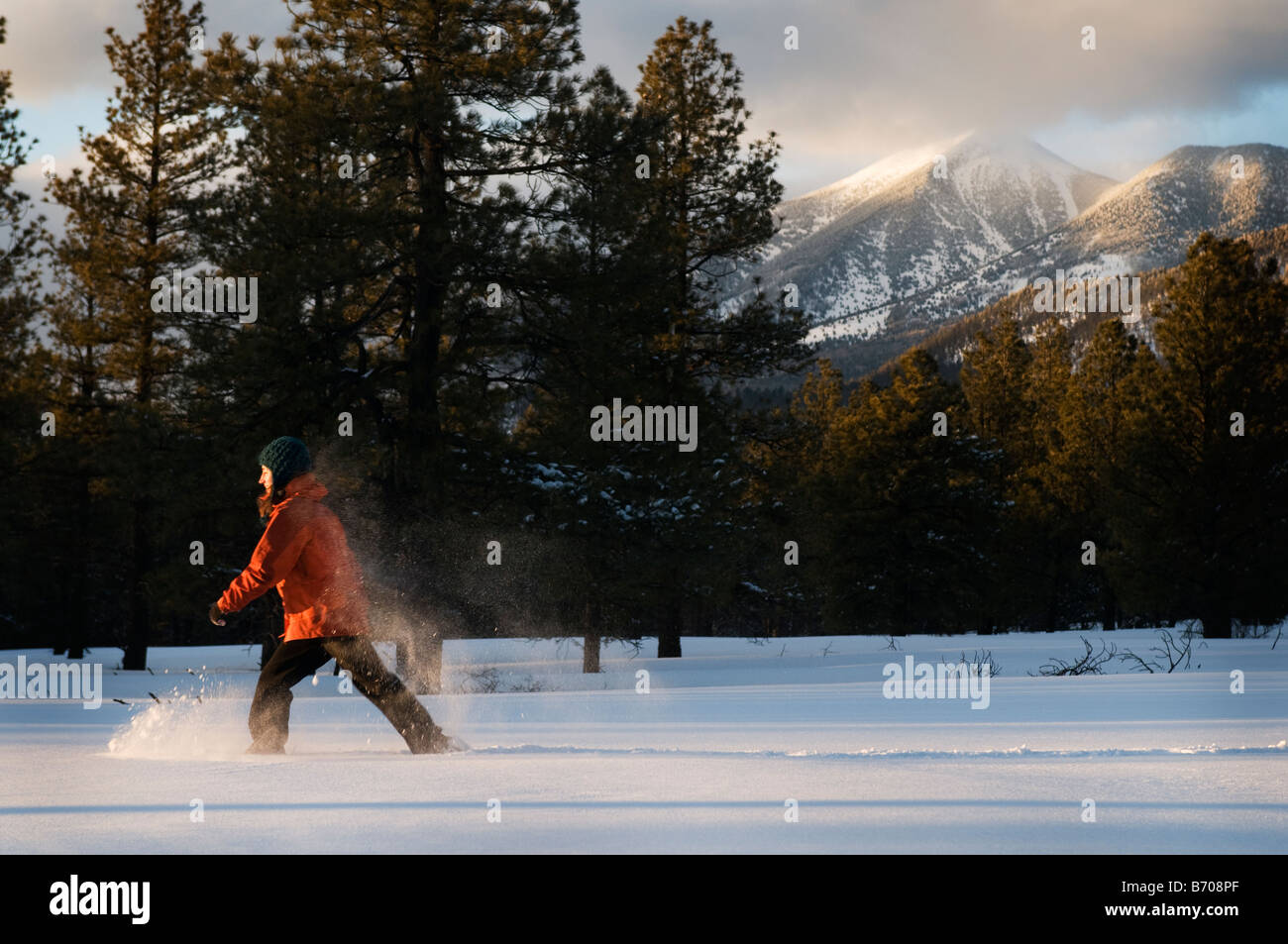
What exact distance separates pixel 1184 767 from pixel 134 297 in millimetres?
26494

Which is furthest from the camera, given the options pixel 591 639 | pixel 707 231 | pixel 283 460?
pixel 707 231

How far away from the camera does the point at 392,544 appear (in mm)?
17328

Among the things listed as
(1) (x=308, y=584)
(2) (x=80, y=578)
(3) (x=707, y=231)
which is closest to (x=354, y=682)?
(1) (x=308, y=584)

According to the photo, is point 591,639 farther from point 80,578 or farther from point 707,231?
point 80,578

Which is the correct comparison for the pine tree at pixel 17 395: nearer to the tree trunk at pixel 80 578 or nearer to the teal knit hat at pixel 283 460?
the tree trunk at pixel 80 578

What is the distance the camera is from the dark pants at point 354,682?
23.1 ft

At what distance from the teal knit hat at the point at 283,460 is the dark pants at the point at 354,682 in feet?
3.34

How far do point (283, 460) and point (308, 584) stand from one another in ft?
2.56

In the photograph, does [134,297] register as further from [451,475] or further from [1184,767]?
[1184,767]

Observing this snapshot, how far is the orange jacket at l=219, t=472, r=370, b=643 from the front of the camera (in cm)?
693

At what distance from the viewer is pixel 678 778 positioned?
21.1 feet

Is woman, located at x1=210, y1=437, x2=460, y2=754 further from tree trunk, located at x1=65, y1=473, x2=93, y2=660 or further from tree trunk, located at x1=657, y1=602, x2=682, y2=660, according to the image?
tree trunk, located at x1=65, y1=473, x2=93, y2=660

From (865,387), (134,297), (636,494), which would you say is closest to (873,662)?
(636,494)

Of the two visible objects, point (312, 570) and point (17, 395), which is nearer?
point (312, 570)
